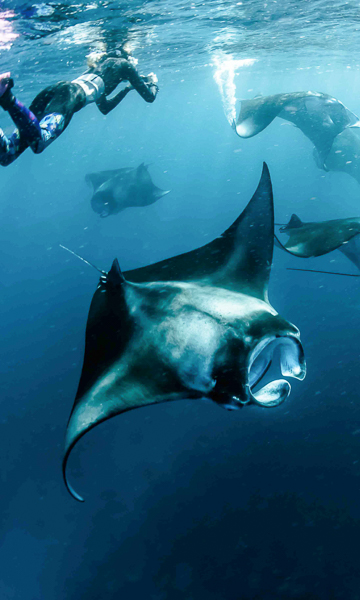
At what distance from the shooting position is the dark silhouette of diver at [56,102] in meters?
4.09

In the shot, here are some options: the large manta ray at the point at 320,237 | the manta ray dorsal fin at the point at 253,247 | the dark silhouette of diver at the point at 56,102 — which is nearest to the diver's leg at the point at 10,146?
the dark silhouette of diver at the point at 56,102

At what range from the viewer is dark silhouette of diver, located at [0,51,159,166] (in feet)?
13.4

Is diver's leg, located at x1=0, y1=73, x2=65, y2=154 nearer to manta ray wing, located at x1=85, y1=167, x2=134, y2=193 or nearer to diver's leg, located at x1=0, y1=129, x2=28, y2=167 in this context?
diver's leg, located at x1=0, y1=129, x2=28, y2=167

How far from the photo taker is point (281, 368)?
307cm

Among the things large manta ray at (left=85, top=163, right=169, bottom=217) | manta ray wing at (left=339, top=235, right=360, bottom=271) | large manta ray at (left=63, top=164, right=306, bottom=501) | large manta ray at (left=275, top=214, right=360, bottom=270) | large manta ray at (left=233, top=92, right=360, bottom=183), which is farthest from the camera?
large manta ray at (left=85, top=163, right=169, bottom=217)

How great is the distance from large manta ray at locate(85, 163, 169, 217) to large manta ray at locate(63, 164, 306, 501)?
13128 millimetres

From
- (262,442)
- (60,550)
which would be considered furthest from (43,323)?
(262,442)

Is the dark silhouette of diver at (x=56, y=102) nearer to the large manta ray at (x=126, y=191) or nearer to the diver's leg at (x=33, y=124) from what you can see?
the diver's leg at (x=33, y=124)

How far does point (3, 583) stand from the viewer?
6.31 meters

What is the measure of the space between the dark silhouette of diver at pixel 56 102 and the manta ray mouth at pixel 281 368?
3.92 m

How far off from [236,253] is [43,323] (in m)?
12.2

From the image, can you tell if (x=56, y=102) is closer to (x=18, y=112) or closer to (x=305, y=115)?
(x=18, y=112)

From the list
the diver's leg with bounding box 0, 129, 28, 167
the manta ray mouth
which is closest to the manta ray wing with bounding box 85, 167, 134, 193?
the diver's leg with bounding box 0, 129, 28, 167

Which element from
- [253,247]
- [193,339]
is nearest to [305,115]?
[253,247]
